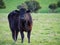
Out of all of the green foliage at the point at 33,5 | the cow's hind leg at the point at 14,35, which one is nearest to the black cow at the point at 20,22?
the cow's hind leg at the point at 14,35

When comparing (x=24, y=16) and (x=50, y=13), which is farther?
(x=50, y=13)

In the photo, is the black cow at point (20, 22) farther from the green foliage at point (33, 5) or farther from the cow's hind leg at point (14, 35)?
the green foliage at point (33, 5)

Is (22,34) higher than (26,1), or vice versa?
(26,1)

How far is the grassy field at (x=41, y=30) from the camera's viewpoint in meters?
2.34

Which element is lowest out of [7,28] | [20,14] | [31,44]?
[31,44]

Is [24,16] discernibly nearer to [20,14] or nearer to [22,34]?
[20,14]

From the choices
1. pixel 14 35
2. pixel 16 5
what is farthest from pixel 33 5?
pixel 14 35

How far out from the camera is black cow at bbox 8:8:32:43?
7.40 ft

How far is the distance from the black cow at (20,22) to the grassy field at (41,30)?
0.04 m

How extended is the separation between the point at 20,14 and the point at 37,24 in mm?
233

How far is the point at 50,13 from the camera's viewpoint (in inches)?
95.2

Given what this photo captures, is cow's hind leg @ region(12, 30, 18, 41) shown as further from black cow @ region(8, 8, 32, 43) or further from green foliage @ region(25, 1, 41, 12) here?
green foliage @ region(25, 1, 41, 12)

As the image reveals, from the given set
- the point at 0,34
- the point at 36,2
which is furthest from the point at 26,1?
the point at 0,34

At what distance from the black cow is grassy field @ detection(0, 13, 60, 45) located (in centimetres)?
4
